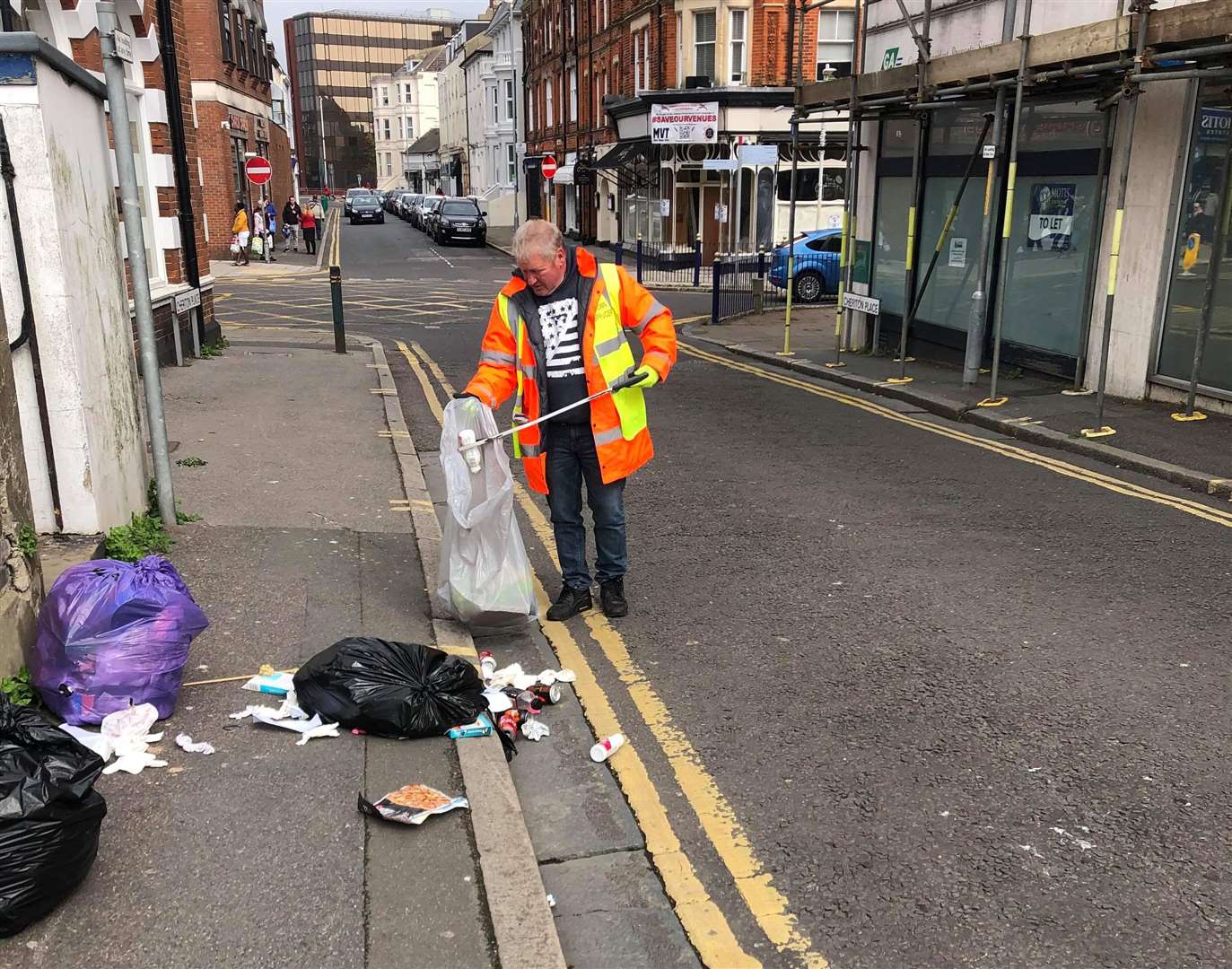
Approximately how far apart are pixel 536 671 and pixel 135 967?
2280 mm

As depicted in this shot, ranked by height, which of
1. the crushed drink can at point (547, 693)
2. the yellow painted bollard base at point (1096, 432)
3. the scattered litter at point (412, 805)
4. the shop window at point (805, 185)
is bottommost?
the crushed drink can at point (547, 693)

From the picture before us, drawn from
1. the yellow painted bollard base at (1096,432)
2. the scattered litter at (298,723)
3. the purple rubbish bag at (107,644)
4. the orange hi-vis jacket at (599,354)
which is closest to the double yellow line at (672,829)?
the orange hi-vis jacket at (599,354)

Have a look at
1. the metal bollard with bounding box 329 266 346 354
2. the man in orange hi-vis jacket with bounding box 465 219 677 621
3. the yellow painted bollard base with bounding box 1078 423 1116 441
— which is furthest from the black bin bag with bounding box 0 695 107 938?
the metal bollard with bounding box 329 266 346 354

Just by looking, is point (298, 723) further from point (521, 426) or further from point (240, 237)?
point (240, 237)

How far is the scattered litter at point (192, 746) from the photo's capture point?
3.71 metres

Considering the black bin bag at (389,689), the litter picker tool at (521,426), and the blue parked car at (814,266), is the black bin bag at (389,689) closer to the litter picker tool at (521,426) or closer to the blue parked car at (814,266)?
the litter picker tool at (521,426)

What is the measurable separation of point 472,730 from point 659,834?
0.85 metres

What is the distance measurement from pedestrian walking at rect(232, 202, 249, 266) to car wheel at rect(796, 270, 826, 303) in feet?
58.7

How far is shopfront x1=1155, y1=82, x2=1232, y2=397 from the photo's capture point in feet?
30.3

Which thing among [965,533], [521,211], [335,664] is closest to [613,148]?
[521,211]

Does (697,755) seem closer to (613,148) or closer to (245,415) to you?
(245,415)

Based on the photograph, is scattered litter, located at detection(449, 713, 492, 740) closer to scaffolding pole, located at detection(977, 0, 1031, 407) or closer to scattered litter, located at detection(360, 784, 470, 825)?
scattered litter, located at detection(360, 784, 470, 825)

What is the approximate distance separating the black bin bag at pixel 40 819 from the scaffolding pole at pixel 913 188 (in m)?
10.7

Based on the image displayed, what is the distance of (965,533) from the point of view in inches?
260
